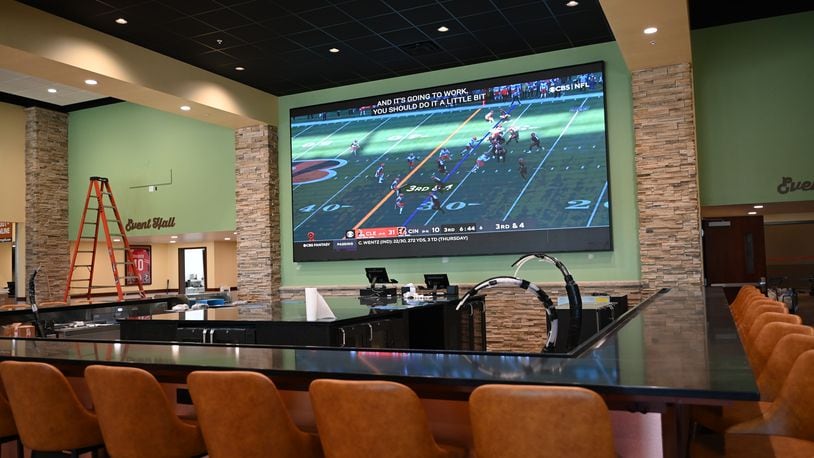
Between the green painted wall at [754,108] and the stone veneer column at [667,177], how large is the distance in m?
0.70

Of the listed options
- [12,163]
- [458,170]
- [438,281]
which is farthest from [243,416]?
[12,163]

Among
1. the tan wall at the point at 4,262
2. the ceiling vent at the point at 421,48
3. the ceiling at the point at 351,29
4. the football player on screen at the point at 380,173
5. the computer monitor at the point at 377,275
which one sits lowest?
the computer monitor at the point at 377,275

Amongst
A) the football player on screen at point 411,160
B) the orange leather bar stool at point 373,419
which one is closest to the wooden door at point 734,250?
the football player on screen at point 411,160

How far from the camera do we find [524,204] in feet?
29.6

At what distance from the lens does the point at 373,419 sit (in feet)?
6.55

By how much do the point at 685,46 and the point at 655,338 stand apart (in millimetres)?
5697

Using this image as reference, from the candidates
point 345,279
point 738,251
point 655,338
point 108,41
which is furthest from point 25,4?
point 738,251

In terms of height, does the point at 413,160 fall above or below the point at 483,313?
above

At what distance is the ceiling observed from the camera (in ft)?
24.1

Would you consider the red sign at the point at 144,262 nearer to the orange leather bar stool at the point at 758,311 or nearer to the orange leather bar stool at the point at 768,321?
the orange leather bar stool at the point at 758,311

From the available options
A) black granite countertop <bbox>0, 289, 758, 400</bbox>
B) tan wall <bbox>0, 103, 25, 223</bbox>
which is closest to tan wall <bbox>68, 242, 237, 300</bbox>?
tan wall <bbox>0, 103, 25, 223</bbox>

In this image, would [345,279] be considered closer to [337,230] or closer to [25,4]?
[337,230]

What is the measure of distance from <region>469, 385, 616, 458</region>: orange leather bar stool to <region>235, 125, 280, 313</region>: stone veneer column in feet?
29.5

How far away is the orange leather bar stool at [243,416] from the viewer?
222cm
